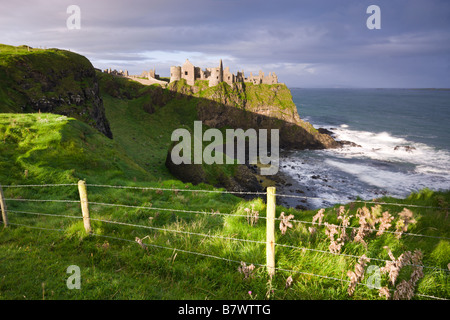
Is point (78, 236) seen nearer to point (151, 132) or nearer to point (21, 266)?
point (21, 266)

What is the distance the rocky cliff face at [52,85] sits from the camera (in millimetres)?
30125

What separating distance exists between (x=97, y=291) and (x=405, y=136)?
102m

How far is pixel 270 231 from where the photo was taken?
16.6 ft

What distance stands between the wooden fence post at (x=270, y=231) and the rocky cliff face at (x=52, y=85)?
3191 cm

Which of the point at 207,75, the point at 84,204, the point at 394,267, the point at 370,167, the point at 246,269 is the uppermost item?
the point at 207,75

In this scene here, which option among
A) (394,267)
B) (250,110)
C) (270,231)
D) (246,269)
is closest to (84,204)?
(246,269)

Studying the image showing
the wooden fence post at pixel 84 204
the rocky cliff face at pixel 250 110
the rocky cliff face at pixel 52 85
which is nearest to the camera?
the wooden fence post at pixel 84 204

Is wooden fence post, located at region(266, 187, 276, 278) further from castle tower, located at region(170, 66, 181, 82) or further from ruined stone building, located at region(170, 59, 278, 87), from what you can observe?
castle tower, located at region(170, 66, 181, 82)

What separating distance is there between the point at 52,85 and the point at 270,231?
136ft

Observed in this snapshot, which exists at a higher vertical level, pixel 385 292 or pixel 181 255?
pixel 385 292

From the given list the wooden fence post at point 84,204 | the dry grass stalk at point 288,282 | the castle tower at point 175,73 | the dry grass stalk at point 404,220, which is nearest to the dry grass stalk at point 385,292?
the dry grass stalk at point 288,282

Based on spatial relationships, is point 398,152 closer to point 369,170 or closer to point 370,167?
point 370,167

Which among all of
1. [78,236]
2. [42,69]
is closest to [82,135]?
[78,236]

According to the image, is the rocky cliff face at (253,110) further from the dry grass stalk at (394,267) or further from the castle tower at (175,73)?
the dry grass stalk at (394,267)
